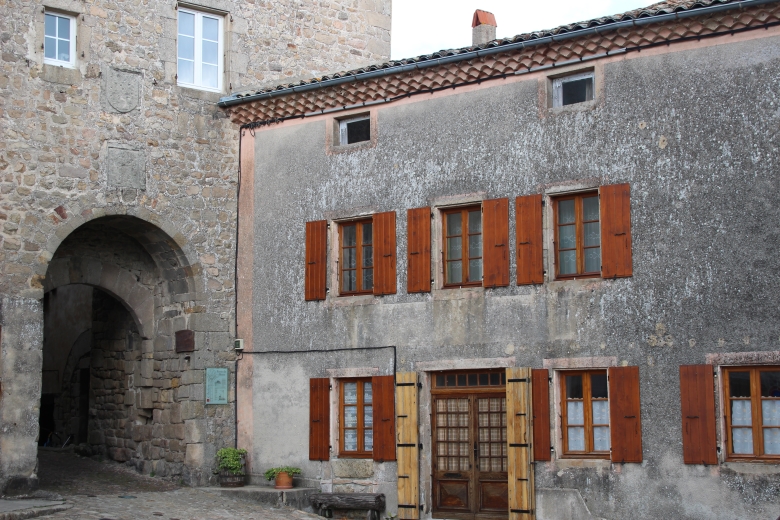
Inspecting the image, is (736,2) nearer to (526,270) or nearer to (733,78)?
(733,78)

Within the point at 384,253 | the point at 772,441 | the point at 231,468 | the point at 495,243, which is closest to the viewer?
the point at 772,441

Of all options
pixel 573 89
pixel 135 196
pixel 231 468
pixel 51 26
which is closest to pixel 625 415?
pixel 573 89

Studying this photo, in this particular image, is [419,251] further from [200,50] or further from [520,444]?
[200,50]

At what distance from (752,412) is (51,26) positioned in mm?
10653

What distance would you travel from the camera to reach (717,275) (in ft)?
40.5

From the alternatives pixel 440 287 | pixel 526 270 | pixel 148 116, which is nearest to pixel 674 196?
pixel 526 270

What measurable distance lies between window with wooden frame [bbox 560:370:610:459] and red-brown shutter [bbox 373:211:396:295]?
286 centimetres

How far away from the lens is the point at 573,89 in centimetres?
1380

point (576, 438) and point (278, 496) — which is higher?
point (576, 438)

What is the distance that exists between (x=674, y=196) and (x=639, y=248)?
0.74 metres

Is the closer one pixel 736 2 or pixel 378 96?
pixel 736 2

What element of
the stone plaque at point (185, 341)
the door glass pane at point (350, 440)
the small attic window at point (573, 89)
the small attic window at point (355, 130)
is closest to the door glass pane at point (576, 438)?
the door glass pane at point (350, 440)

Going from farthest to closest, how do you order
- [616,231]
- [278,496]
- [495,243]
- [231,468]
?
[231,468], [278,496], [495,243], [616,231]

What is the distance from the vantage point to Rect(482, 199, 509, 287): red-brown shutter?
45.6 feet
